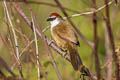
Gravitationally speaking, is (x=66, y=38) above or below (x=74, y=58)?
above

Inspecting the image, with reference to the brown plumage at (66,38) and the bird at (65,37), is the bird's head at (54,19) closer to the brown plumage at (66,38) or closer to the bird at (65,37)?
the bird at (65,37)

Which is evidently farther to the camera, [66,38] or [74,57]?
[66,38]

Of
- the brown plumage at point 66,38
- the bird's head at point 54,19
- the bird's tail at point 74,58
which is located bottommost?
the bird's tail at point 74,58

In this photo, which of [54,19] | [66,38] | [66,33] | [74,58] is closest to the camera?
[74,58]

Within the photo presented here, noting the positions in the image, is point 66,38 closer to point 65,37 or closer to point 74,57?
point 65,37

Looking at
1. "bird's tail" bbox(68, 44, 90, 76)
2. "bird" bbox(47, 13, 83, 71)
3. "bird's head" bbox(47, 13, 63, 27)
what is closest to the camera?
"bird's tail" bbox(68, 44, 90, 76)

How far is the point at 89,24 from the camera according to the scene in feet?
26.5

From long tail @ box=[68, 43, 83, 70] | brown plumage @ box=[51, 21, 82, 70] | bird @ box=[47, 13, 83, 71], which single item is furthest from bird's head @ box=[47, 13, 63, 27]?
long tail @ box=[68, 43, 83, 70]

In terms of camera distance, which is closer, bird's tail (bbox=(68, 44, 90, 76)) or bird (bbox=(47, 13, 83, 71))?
bird's tail (bbox=(68, 44, 90, 76))

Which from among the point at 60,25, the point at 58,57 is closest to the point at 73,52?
the point at 58,57

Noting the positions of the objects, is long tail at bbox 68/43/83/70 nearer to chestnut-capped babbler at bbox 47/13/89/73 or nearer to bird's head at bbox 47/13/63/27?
chestnut-capped babbler at bbox 47/13/89/73

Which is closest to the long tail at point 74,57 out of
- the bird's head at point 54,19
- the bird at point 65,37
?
the bird at point 65,37

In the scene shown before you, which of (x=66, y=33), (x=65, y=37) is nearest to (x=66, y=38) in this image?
(x=65, y=37)

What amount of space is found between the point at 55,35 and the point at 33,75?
2.85 ft
